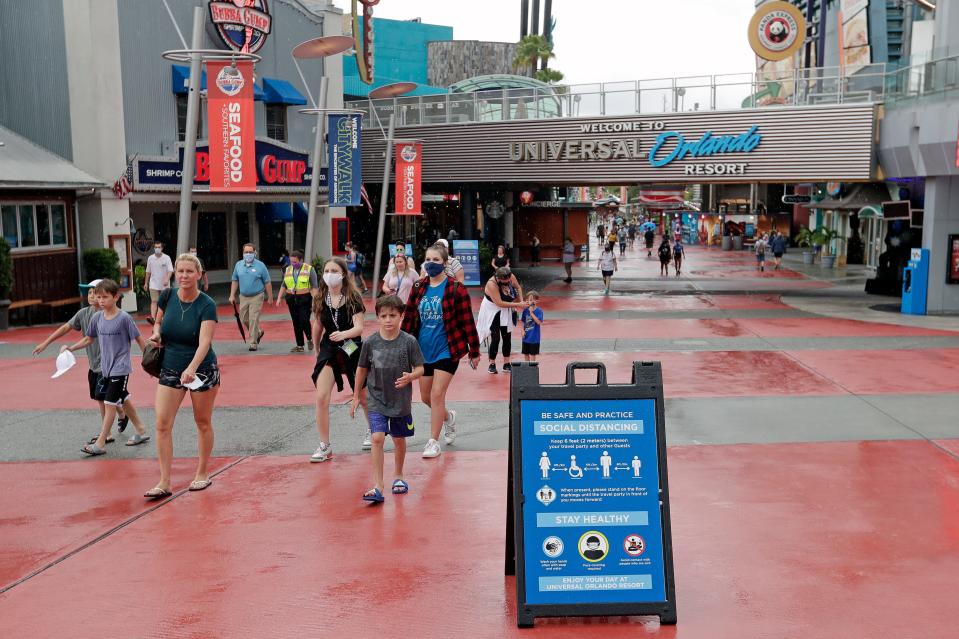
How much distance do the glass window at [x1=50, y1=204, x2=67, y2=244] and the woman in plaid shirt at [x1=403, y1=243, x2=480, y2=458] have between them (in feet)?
50.4

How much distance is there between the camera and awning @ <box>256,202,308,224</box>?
31.4m

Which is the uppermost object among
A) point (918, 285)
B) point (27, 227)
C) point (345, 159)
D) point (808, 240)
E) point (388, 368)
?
point (345, 159)

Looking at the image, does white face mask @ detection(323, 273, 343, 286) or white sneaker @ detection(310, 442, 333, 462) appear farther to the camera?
white sneaker @ detection(310, 442, 333, 462)

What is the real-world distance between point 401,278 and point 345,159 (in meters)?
11.1

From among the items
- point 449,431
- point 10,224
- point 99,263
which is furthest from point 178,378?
point 99,263

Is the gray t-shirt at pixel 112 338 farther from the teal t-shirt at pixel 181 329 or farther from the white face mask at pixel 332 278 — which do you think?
the white face mask at pixel 332 278

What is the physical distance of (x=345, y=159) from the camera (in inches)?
963

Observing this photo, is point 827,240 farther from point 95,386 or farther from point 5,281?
point 95,386

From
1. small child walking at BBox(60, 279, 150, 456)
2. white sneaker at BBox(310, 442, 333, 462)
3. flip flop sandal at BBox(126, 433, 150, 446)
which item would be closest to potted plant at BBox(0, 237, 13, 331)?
flip flop sandal at BBox(126, 433, 150, 446)

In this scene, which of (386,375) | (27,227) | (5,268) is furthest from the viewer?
(27,227)

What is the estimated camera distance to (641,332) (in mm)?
18594

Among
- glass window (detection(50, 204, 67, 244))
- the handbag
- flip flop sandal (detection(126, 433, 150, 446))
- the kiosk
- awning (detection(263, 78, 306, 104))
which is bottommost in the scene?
flip flop sandal (detection(126, 433, 150, 446))

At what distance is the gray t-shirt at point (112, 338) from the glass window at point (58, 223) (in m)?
13.4

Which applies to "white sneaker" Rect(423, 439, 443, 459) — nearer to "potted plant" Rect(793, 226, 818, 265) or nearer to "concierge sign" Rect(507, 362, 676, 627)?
"concierge sign" Rect(507, 362, 676, 627)
